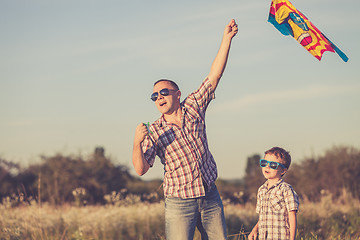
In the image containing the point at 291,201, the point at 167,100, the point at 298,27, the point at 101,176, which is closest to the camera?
the point at 291,201

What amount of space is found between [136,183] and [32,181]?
14.8ft

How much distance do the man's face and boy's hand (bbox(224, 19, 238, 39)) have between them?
78cm

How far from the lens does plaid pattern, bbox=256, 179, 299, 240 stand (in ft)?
15.8

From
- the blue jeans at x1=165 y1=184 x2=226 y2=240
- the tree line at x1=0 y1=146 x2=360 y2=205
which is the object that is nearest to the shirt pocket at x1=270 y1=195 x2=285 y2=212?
the blue jeans at x1=165 y1=184 x2=226 y2=240

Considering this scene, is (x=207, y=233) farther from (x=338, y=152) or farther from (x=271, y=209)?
(x=338, y=152)

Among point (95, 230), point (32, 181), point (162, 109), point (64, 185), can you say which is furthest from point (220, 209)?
point (32, 181)

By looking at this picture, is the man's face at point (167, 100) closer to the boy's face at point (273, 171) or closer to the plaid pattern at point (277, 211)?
the boy's face at point (273, 171)

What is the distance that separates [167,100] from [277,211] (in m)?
Result: 1.52

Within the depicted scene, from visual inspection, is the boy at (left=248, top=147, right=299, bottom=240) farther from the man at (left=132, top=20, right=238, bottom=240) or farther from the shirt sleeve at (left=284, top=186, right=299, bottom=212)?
the man at (left=132, top=20, right=238, bottom=240)

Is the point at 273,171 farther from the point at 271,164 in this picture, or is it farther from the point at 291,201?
the point at 291,201

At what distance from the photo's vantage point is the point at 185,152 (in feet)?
15.8

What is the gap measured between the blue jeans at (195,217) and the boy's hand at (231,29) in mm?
1539

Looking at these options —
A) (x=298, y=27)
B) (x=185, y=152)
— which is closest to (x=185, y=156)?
(x=185, y=152)

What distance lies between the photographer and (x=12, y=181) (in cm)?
1955
